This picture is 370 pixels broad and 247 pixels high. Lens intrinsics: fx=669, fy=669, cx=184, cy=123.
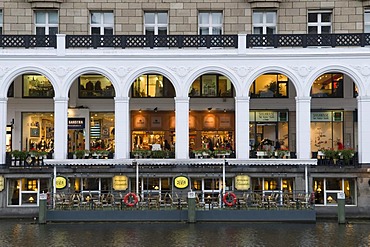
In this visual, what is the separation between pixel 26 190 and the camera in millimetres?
36250

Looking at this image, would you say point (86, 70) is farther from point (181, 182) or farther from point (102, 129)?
point (181, 182)

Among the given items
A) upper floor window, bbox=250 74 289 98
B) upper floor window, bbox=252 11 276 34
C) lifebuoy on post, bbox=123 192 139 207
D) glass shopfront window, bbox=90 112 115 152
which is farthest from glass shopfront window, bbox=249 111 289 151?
lifebuoy on post, bbox=123 192 139 207

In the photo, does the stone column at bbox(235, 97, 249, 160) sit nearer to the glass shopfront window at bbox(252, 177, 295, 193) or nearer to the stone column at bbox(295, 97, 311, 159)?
the glass shopfront window at bbox(252, 177, 295, 193)

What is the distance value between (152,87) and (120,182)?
9.67m

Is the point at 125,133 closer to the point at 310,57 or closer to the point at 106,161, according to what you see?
the point at 106,161

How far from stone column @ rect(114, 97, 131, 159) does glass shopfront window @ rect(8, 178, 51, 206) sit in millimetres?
4227

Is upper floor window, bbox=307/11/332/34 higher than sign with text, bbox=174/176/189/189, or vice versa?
upper floor window, bbox=307/11/332/34

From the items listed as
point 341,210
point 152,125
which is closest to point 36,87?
point 152,125

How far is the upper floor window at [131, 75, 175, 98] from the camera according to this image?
142 ft

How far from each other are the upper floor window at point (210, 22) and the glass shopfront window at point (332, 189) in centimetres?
1142

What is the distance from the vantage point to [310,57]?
37.1 m

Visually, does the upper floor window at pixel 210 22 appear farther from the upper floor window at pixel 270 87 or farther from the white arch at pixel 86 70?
the white arch at pixel 86 70

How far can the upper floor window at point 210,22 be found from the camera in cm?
4122

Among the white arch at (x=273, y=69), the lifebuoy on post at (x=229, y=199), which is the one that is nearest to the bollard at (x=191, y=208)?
the lifebuoy on post at (x=229, y=199)
